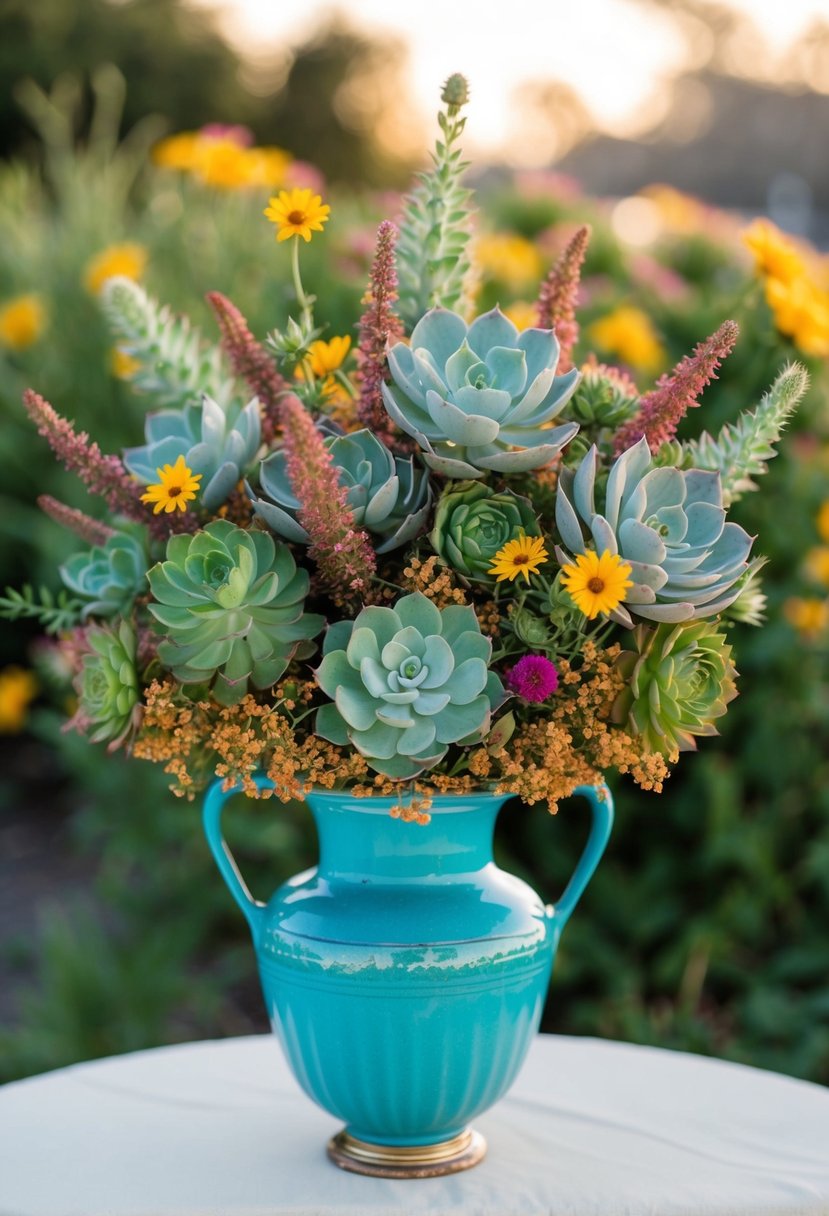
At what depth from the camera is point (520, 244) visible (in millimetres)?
3891

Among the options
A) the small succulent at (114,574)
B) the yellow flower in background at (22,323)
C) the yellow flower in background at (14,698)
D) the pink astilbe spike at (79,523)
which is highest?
the yellow flower in background at (22,323)

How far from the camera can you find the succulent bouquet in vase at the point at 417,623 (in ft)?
3.64

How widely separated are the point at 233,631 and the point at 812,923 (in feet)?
7.60

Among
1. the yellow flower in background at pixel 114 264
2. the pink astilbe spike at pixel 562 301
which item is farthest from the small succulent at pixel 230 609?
the yellow flower in background at pixel 114 264

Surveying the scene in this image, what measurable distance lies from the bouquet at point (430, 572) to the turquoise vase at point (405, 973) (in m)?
0.09

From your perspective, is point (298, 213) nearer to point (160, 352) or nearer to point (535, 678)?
point (160, 352)

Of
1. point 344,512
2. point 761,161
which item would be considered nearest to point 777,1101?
point 344,512

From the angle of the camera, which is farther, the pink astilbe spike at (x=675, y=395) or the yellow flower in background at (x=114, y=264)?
the yellow flower in background at (x=114, y=264)

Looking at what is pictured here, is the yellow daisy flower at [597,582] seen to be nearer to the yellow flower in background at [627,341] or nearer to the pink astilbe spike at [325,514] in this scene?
the pink astilbe spike at [325,514]

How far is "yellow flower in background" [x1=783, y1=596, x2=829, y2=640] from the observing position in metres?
3.08

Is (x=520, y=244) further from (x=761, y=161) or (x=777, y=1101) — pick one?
(x=761, y=161)

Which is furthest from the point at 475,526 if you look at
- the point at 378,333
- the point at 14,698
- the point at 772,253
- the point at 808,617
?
the point at 14,698

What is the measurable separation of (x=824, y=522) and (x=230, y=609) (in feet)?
7.30

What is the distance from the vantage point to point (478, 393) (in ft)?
3.65
